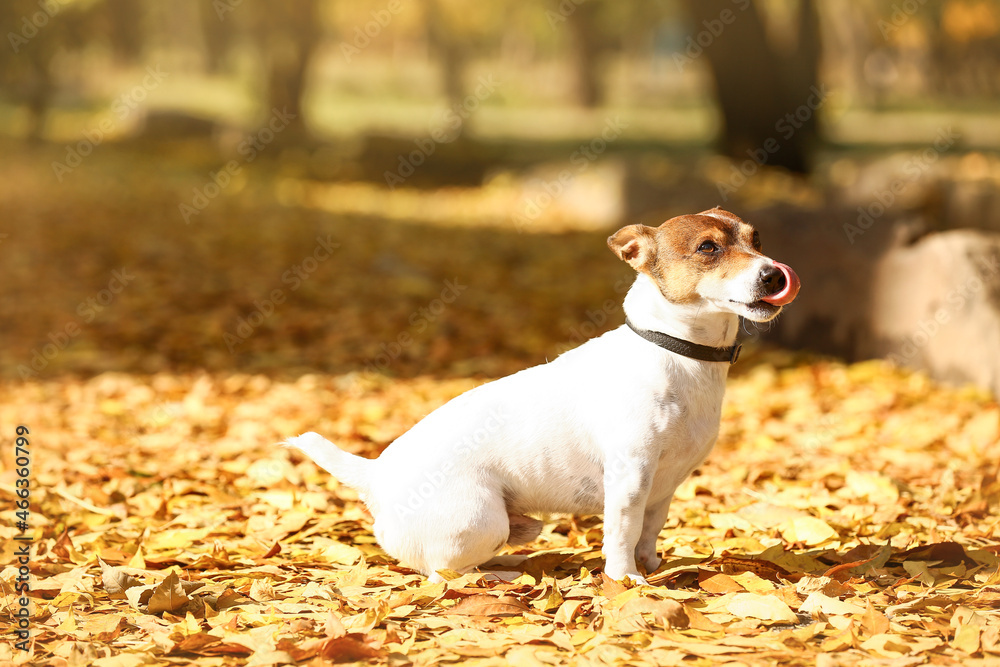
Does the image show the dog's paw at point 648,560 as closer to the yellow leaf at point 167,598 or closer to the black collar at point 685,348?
the black collar at point 685,348

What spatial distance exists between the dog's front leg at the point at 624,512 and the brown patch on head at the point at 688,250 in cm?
58

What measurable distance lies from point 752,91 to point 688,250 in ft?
42.6

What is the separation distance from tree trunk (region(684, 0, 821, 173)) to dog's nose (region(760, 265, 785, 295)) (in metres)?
12.4

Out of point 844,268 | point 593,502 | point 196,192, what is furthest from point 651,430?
point 196,192

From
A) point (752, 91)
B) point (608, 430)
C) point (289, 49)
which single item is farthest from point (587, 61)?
point (608, 430)

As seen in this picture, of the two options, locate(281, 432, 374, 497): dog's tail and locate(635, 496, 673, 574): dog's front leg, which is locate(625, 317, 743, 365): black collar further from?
locate(281, 432, 374, 497): dog's tail

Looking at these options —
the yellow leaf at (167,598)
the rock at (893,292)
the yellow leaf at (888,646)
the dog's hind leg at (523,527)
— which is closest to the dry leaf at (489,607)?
the dog's hind leg at (523,527)

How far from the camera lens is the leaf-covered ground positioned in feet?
10.1

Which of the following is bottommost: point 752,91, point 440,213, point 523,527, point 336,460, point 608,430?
point 523,527

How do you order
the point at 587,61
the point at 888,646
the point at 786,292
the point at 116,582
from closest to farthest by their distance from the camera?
the point at 888,646, the point at 786,292, the point at 116,582, the point at 587,61

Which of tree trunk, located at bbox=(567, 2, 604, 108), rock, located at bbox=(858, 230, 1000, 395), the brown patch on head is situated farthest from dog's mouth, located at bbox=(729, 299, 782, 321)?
tree trunk, located at bbox=(567, 2, 604, 108)

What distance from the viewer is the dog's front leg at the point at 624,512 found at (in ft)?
10.8

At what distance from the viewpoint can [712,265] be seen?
3221mm

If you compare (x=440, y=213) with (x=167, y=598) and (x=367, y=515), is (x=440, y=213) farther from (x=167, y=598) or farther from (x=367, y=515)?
(x=167, y=598)
